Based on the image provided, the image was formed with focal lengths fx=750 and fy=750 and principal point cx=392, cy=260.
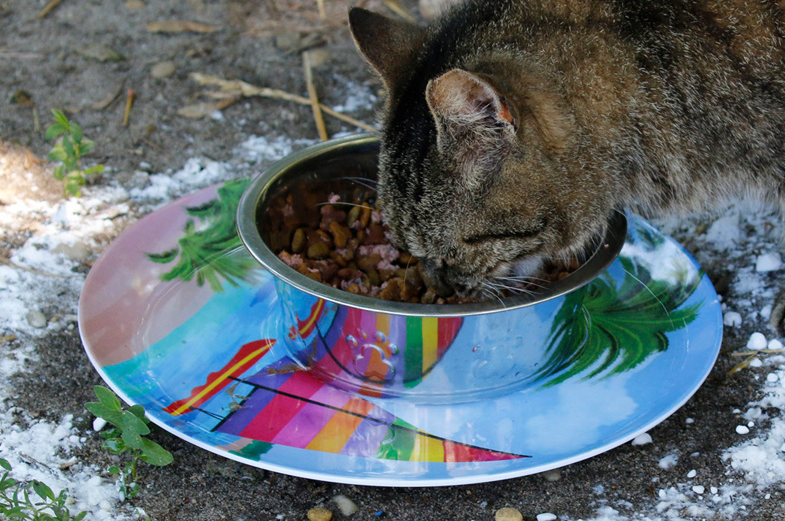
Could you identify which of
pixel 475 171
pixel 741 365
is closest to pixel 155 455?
pixel 475 171

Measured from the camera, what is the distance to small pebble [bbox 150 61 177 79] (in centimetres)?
314

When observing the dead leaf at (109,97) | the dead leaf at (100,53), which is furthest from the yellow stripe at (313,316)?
the dead leaf at (100,53)

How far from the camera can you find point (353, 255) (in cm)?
199

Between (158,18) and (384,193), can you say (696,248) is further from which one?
(158,18)

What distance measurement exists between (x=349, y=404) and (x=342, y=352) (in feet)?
0.38

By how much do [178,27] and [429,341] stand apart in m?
2.51

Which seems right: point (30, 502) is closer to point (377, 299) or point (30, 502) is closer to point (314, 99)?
A: point (377, 299)

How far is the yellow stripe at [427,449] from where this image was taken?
1528 mm

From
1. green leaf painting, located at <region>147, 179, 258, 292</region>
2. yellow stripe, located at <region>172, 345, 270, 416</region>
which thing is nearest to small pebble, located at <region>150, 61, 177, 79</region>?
green leaf painting, located at <region>147, 179, 258, 292</region>

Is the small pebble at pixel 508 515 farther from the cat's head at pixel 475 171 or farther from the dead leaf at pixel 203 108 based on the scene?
the dead leaf at pixel 203 108

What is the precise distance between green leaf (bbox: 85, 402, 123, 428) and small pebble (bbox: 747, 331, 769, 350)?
1.54m

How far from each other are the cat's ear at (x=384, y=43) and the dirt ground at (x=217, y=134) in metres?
0.93

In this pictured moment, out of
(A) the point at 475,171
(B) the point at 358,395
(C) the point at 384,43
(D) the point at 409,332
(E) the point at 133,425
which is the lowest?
(B) the point at 358,395

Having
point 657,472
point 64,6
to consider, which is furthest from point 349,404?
point 64,6
